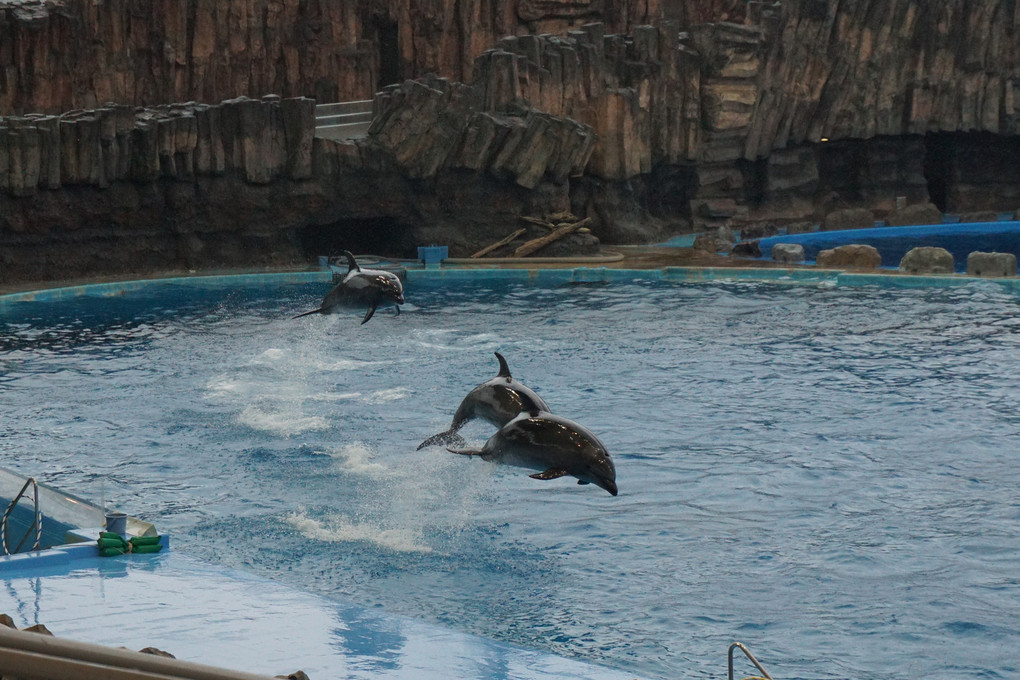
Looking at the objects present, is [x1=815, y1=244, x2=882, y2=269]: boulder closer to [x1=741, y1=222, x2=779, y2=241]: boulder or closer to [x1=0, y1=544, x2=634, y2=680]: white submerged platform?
[x1=741, y1=222, x2=779, y2=241]: boulder

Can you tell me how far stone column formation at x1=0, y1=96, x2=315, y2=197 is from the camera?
44.5 ft

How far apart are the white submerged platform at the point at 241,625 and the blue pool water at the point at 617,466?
1.18ft

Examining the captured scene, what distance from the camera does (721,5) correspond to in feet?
76.5

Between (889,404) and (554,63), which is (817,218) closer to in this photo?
(554,63)

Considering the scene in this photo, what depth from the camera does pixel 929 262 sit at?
45.2 ft

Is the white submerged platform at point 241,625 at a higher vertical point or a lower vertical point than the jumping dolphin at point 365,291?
lower

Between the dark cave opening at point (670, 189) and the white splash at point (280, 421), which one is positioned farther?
the dark cave opening at point (670, 189)

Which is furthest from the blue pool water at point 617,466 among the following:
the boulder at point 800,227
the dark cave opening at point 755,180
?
the dark cave opening at point 755,180

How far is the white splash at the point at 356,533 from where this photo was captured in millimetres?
5480

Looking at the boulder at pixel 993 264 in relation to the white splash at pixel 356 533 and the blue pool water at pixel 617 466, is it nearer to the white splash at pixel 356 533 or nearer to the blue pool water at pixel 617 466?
the blue pool water at pixel 617 466

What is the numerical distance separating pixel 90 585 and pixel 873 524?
A: 3614 millimetres

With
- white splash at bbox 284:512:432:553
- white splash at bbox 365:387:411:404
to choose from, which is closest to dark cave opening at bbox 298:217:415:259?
white splash at bbox 365:387:411:404

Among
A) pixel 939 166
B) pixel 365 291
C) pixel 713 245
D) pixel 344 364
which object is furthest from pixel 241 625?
pixel 939 166

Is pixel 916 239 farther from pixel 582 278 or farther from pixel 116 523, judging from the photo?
pixel 116 523
